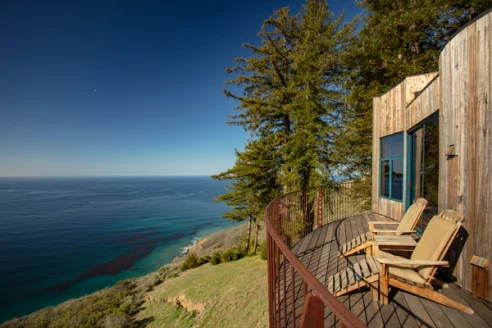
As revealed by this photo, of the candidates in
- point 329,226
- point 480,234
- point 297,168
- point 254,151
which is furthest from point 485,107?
point 254,151

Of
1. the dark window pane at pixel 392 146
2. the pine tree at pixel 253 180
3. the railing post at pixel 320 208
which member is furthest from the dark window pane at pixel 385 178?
the pine tree at pixel 253 180

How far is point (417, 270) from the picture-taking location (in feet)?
9.10

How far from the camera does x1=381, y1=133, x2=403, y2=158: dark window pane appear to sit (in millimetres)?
6148

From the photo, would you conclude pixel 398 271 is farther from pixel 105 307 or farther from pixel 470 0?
pixel 105 307

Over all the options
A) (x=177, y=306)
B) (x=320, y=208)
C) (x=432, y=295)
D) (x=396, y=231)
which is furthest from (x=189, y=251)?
(x=432, y=295)

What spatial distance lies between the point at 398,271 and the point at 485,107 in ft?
7.59

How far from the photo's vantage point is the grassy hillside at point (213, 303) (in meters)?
6.28

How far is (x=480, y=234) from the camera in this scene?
2635 millimetres

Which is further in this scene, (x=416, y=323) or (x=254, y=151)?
(x=254, y=151)

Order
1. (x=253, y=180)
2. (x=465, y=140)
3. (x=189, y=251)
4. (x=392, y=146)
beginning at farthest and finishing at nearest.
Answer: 1. (x=189, y=251)
2. (x=253, y=180)
3. (x=392, y=146)
4. (x=465, y=140)

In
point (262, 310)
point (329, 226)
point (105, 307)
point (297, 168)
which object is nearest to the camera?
point (262, 310)

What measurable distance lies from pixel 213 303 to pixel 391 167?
27.0 ft

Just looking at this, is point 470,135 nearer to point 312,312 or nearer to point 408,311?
point 408,311

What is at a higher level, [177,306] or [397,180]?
[397,180]
